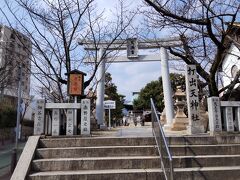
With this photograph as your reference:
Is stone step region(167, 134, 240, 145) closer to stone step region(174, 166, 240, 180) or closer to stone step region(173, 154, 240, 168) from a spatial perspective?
stone step region(173, 154, 240, 168)

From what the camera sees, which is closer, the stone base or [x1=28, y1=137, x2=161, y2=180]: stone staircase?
[x1=28, y1=137, x2=161, y2=180]: stone staircase

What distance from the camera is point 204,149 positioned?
25.1 feet

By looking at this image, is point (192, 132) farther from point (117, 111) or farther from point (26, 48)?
point (117, 111)

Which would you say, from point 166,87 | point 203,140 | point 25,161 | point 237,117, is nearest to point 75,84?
point 25,161

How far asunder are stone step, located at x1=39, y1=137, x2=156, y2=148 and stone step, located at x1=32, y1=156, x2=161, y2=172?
882 mm

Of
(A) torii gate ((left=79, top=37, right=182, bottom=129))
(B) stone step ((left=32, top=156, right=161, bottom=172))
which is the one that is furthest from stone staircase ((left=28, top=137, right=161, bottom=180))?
(A) torii gate ((left=79, top=37, right=182, bottom=129))

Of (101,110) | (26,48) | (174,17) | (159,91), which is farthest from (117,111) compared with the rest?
(174,17)

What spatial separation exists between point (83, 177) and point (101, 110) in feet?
45.2

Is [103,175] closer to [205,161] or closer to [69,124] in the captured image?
[205,161]

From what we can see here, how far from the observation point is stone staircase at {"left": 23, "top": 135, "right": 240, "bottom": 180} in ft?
21.6

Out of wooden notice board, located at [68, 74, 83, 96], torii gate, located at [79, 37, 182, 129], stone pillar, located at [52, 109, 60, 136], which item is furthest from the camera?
torii gate, located at [79, 37, 182, 129]

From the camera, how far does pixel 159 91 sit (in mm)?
46688

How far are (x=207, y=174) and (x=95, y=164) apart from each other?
8.58 feet

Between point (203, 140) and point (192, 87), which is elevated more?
point (192, 87)
